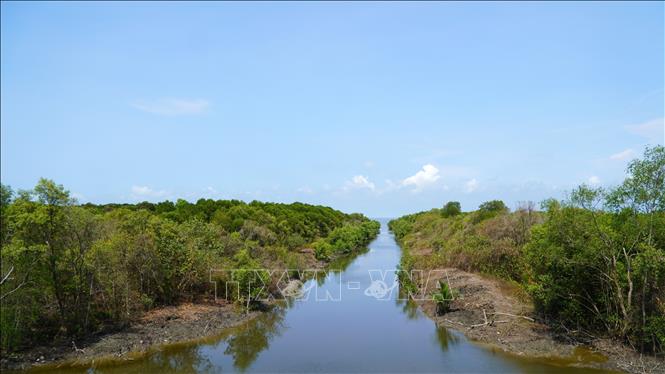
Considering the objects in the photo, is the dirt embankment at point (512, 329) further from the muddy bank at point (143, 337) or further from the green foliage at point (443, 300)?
the muddy bank at point (143, 337)

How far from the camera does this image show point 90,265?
19297 mm

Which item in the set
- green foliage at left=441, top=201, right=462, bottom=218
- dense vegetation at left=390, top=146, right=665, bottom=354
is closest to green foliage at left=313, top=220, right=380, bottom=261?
green foliage at left=441, top=201, right=462, bottom=218

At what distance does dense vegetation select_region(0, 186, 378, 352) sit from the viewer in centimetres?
1734

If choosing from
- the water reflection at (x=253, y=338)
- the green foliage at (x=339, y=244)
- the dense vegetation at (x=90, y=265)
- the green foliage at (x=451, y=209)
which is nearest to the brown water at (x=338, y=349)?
the water reflection at (x=253, y=338)

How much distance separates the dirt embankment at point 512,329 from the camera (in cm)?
1675

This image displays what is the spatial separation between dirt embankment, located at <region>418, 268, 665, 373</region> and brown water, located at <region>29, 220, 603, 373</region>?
48 centimetres

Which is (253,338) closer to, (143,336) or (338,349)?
(338,349)

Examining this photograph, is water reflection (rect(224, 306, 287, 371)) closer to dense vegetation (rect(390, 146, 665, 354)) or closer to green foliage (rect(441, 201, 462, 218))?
dense vegetation (rect(390, 146, 665, 354))

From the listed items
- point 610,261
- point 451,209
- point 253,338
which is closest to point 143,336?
point 253,338

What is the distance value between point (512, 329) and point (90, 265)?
18015mm

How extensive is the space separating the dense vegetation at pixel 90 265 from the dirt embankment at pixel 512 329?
1089 centimetres

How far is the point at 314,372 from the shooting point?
17.1 m

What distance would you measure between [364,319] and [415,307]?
12.8 ft

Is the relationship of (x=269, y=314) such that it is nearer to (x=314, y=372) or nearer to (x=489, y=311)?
(x=314, y=372)
